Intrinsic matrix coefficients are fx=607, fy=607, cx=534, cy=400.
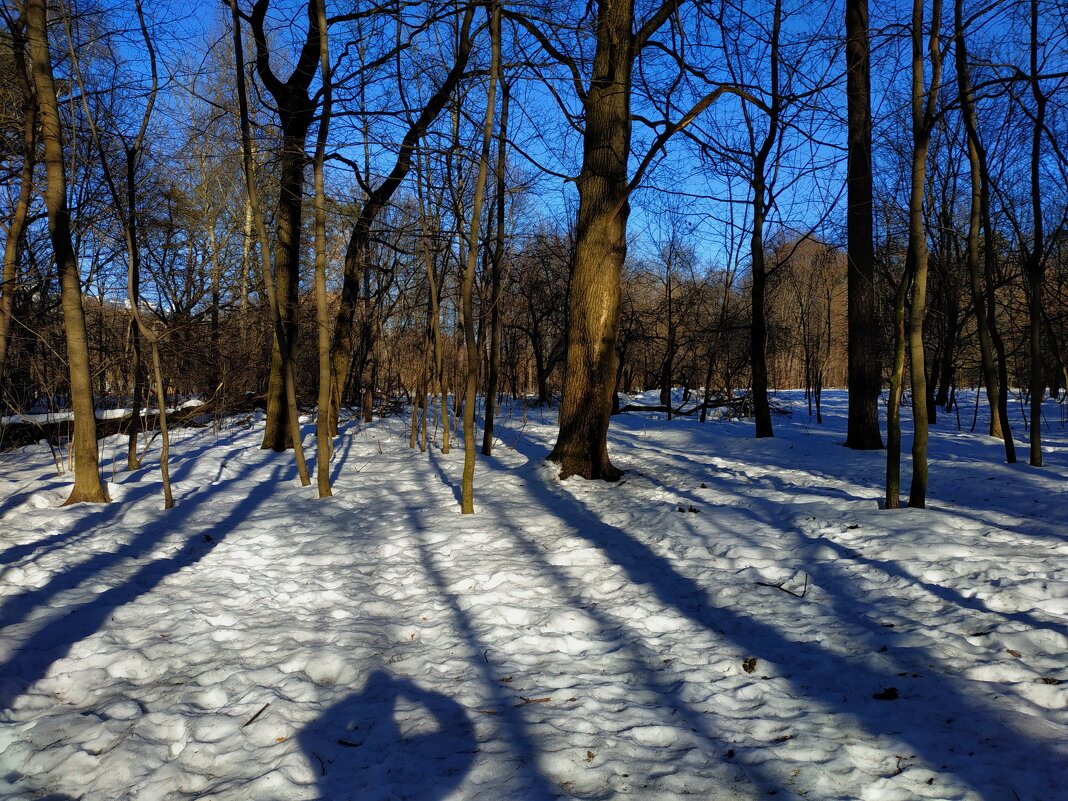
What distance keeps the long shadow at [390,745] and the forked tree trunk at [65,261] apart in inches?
208

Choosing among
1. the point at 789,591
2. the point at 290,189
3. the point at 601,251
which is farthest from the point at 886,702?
the point at 290,189

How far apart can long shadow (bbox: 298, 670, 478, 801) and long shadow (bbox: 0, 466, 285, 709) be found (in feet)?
5.20

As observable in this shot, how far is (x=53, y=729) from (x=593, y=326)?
256 inches

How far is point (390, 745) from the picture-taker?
2.77 meters

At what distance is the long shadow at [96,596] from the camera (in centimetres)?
325

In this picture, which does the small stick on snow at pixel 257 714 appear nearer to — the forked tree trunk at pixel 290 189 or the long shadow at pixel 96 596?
the long shadow at pixel 96 596

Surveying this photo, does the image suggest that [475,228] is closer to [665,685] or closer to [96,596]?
[96,596]

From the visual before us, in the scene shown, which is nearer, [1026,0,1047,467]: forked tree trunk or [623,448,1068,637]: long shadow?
[623,448,1068,637]: long shadow

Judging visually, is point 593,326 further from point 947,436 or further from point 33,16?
point 947,436

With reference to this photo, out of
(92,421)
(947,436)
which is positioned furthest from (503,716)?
(947,436)

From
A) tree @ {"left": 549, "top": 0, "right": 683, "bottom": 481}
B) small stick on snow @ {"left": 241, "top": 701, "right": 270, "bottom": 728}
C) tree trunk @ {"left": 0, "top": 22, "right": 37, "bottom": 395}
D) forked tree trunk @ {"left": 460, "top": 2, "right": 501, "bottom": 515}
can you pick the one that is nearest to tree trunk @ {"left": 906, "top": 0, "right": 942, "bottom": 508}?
tree @ {"left": 549, "top": 0, "right": 683, "bottom": 481}

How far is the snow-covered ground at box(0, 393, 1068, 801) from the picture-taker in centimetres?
253

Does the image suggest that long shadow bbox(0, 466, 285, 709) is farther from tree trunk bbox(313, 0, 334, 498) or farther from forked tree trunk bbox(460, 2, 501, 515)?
forked tree trunk bbox(460, 2, 501, 515)

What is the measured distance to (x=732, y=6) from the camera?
24.3 feet
